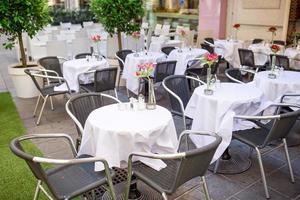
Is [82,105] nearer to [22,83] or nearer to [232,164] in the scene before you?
[232,164]

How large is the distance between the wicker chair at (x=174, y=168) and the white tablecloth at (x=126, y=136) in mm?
68

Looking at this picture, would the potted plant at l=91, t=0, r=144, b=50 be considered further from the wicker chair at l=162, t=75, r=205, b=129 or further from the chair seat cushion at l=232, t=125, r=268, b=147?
the chair seat cushion at l=232, t=125, r=268, b=147

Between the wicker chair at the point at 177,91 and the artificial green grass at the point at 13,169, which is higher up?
the wicker chair at the point at 177,91

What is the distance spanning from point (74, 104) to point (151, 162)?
104 centimetres

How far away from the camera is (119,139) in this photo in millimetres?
2240

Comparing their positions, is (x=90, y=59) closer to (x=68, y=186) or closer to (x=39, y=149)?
(x=39, y=149)

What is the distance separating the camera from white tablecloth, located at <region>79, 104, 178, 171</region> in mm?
2246

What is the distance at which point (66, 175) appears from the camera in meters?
2.19

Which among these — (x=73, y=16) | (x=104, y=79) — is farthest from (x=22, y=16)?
(x=73, y=16)

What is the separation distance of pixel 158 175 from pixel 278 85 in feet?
7.50

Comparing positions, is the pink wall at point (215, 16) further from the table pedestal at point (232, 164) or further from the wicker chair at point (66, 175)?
the wicker chair at point (66, 175)

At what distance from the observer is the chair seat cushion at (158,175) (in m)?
2.00

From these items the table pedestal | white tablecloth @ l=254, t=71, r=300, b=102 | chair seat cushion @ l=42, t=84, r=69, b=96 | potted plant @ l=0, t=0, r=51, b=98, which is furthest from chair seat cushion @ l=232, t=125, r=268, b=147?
potted plant @ l=0, t=0, r=51, b=98

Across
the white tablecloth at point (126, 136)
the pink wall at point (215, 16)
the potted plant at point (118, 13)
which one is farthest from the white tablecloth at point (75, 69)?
the pink wall at point (215, 16)
